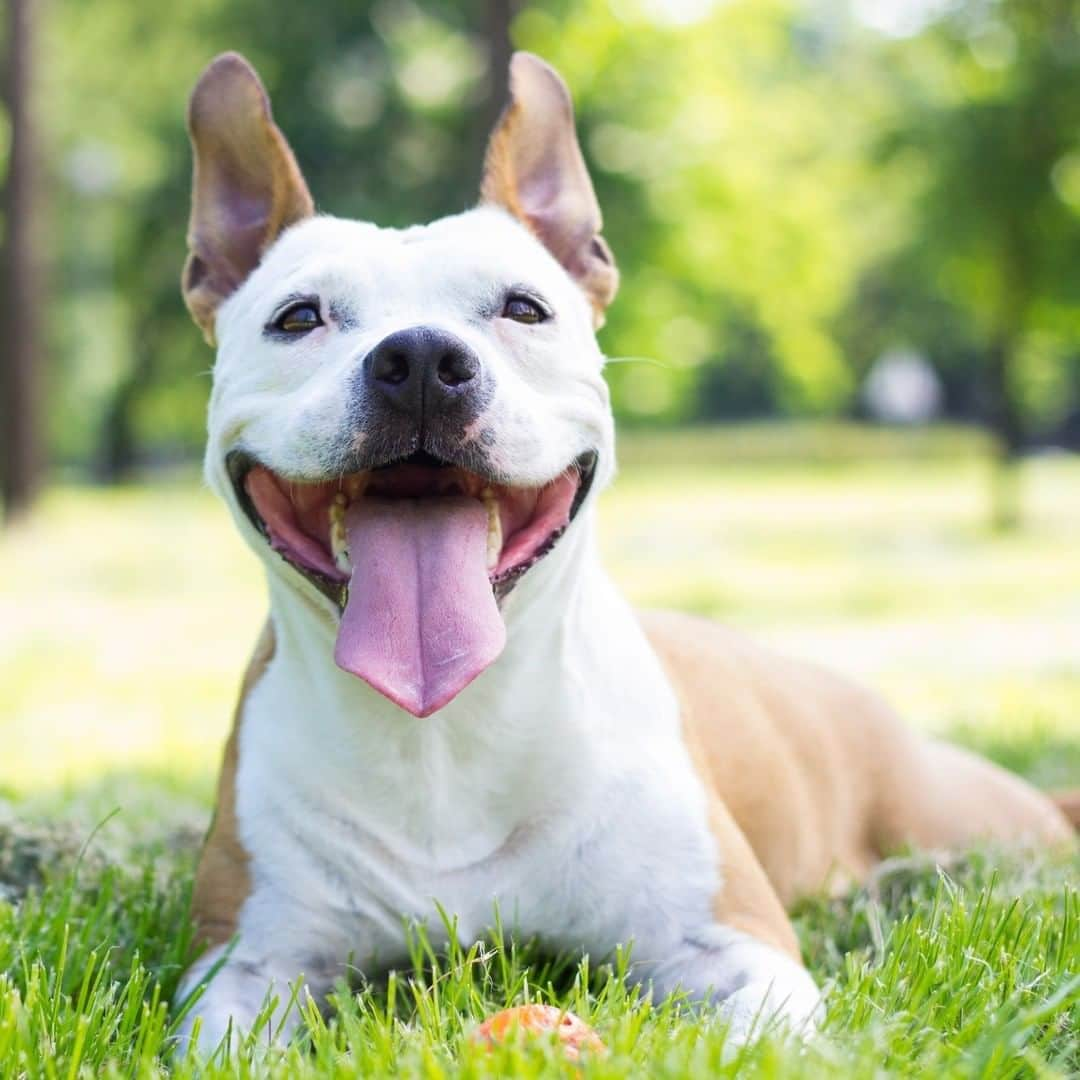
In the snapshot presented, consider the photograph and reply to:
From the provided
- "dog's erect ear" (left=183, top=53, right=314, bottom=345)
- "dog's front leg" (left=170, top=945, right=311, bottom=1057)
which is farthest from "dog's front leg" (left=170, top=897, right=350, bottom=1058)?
"dog's erect ear" (left=183, top=53, right=314, bottom=345)

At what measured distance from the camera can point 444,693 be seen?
2752 mm

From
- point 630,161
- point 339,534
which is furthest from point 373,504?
point 630,161

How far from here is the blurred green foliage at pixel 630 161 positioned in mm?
17266

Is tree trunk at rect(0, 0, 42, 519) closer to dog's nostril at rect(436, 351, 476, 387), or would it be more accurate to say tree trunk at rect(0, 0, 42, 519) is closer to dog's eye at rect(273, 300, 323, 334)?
dog's eye at rect(273, 300, 323, 334)

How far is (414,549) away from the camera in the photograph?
111 inches

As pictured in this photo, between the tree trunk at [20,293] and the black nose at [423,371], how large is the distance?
54.3 ft

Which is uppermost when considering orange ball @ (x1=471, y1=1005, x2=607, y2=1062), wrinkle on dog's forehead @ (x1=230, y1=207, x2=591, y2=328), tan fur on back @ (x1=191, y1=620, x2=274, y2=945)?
wrinkle on dog's forehead @ (x1=230, y1=207, x2=591, y2=328)

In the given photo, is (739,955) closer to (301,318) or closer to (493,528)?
(493,528)

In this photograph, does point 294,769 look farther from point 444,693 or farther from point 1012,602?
point 1012,602

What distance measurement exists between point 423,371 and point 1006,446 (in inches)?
717

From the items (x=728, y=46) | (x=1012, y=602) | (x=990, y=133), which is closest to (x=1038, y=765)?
(x=1012, y=602)

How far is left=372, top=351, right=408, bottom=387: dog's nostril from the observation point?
271 centimetres

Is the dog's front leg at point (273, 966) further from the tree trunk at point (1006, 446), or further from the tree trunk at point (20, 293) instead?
the tree trunk at point (20, 293)

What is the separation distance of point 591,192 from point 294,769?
1483mm
